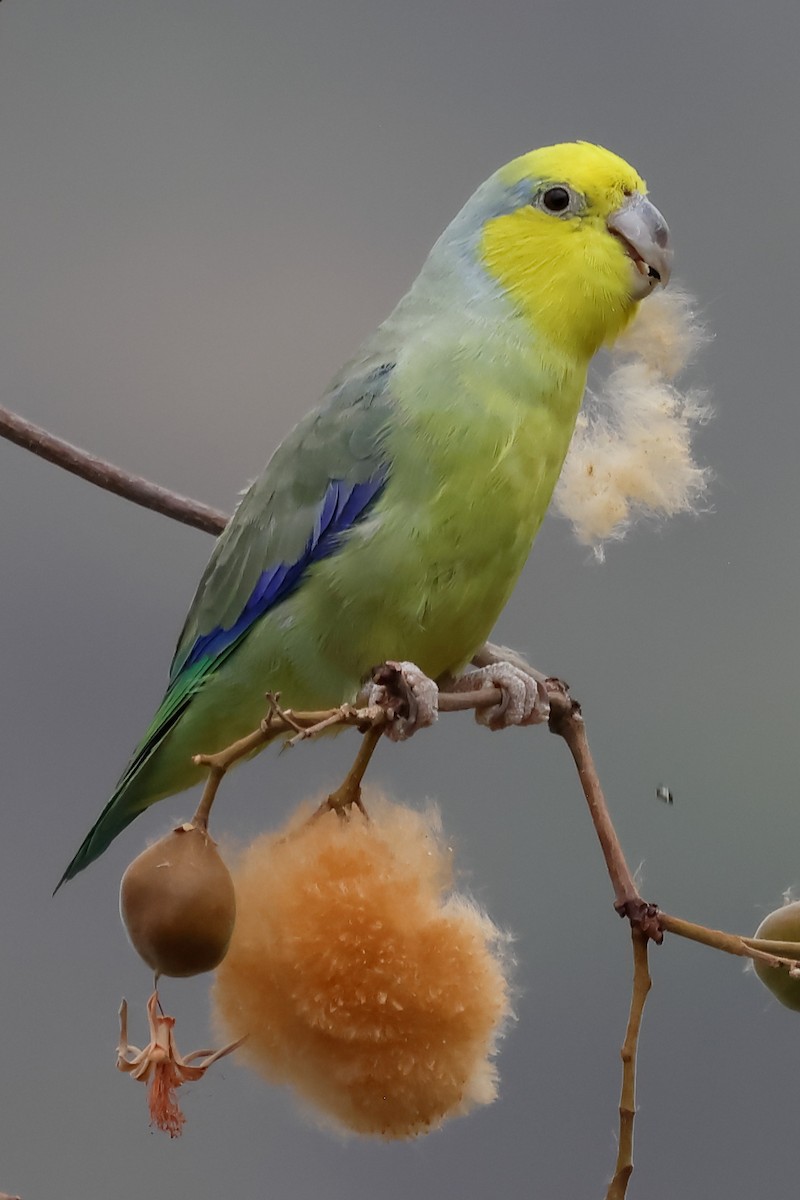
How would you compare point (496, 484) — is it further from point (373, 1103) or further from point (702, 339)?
point (373, 1103)

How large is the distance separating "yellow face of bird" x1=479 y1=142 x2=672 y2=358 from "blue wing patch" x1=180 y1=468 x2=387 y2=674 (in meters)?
0.16

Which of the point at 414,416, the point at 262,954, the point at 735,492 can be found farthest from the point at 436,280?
the point at 735,492

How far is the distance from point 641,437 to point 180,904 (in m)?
0.48

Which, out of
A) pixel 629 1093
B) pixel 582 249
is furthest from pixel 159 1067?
pixel 582 249

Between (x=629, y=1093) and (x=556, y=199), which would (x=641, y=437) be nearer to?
(x=556, y=199)

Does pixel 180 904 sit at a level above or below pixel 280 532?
below

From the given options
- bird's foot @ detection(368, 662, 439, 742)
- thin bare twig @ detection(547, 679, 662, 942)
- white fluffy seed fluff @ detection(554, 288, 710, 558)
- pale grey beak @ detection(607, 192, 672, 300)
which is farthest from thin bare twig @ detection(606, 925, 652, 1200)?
pale grey beak @ detection(607, 192, 672, 300)

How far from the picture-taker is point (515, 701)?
780mm


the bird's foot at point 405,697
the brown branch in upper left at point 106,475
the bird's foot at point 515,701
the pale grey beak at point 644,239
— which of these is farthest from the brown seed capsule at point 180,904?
the pale grey beak at point 644,239

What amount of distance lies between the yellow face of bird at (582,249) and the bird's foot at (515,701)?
0.75 ft

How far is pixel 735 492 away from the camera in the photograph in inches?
58.7

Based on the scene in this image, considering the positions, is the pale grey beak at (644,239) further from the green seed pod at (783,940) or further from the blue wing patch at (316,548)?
the green seed pod at (783,940)

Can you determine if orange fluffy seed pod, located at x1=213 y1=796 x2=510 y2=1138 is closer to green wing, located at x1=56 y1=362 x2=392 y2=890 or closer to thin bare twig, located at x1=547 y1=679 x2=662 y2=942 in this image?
thin bare twig, located at x1=547 y1=679 x2=662 y2=942

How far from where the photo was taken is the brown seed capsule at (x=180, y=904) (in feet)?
1.76
